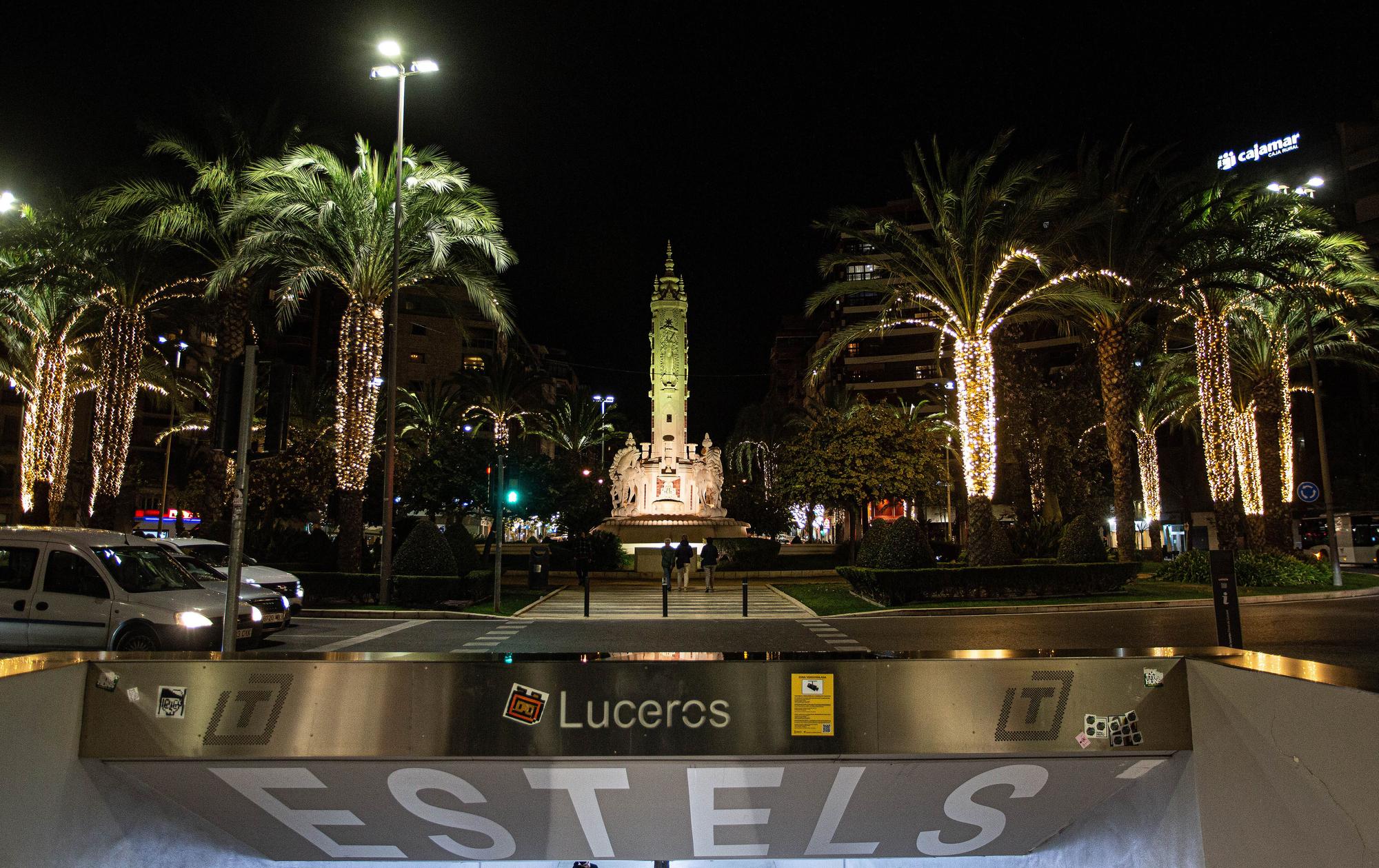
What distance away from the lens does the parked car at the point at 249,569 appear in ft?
54.6

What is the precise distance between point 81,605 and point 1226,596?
41.8ft

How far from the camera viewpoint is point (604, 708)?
4324 mm

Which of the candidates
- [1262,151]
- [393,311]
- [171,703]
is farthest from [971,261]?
[1262,151]

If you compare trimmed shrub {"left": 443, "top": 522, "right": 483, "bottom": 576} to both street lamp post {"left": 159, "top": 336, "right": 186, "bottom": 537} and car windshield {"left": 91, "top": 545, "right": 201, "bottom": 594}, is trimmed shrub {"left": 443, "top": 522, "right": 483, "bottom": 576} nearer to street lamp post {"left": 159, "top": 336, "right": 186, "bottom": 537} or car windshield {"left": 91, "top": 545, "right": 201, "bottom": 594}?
street lamp post {"left": 159, "top": 336, "right": 186, "bottom": 537}

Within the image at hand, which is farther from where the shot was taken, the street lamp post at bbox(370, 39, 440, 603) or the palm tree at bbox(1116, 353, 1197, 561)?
the palm tree at bbox(1116, 353, 1197, 561)

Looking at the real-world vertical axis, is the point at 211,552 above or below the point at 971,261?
below

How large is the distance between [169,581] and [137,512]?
5359 centimetres

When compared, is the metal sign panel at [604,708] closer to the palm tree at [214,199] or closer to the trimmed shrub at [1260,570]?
the palm tree at [214,199]

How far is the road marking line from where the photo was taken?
14.1 meters

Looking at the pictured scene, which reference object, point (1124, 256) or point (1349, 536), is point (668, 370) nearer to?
point (1124, 256)

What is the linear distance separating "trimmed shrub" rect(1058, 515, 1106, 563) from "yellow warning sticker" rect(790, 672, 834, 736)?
20.7 meters

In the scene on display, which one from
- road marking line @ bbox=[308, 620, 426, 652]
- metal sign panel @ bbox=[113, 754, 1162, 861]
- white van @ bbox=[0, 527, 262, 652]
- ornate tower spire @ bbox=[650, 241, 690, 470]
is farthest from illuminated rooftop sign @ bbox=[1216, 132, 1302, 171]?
metal sign panel @ bbox=[113, 754, 1162, 861]

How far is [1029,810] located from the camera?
4.70 m

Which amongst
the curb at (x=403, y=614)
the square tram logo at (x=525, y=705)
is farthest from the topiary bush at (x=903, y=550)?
the square tram logo at (x=525, y=705)
